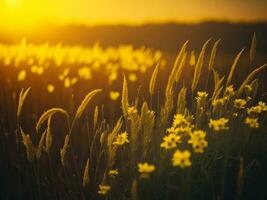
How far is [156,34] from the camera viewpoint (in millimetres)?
17359

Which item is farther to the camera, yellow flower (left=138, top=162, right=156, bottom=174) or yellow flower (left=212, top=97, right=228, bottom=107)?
yellow flower (left=212, top=97, right=228, bottom=107)

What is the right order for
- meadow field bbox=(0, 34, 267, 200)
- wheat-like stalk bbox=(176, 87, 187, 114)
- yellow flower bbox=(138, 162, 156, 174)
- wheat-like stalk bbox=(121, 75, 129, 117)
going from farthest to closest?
wheat-like stalk bbox=(176, 87, 187, 114) < wheat-like stalk bbox=(121, 75, 129, 117) < meadow field bbox=(0, 34, 267, 200) < yellow flower bbox=(138, 162, 156, 174)

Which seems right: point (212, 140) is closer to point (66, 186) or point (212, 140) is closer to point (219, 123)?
point (219, 123)

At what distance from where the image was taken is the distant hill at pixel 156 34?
42.9ft

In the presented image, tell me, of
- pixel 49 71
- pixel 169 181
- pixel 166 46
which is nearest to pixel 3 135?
pixel 169 181

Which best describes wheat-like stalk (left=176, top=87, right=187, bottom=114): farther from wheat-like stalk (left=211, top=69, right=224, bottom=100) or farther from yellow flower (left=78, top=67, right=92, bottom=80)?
yellow flower (left=78, top=67, right=92, bottom=80)

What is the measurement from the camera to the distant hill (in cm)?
1306

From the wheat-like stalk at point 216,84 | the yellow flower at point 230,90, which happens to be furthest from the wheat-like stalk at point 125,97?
the yellow flower at point 230,90

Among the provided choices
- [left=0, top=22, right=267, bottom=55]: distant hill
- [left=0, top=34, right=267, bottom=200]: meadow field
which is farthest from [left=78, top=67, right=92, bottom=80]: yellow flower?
[left=0, top=22, right=267, bottom=55]: distant hill

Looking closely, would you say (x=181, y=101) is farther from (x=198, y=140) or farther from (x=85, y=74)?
(x=85, y=74)

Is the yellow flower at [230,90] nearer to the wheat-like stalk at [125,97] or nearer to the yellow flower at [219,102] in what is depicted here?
the yellow flower at [219,102]

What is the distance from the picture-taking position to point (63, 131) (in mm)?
4691

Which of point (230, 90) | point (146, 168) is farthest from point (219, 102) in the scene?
point (146, 168)

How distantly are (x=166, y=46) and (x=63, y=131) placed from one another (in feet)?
33.8
